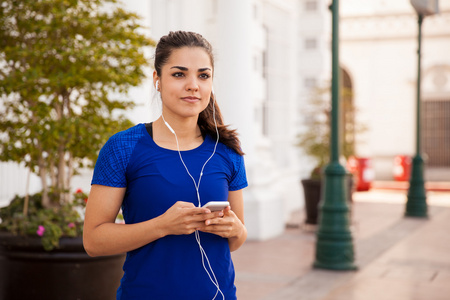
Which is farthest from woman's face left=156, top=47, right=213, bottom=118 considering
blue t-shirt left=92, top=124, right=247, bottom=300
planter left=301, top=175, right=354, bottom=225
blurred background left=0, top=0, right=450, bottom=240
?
planter left=301, top=175, right=354, bottom=225

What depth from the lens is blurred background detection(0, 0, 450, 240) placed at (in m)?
9.47

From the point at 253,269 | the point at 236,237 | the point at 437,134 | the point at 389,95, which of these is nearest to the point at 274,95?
the point at 253,269

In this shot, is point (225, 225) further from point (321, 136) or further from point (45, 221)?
point (321, 136)

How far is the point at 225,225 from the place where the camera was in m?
2.15

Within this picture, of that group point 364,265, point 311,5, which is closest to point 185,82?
point 364,265

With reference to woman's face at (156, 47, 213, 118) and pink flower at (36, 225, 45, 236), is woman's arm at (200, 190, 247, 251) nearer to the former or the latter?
woman's face at (156, 47, 213, 118)

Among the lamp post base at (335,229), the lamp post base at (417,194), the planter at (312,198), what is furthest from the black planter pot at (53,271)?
the lamp post base at (417,194)

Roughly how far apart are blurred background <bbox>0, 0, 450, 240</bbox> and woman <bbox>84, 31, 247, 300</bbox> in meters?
0.35

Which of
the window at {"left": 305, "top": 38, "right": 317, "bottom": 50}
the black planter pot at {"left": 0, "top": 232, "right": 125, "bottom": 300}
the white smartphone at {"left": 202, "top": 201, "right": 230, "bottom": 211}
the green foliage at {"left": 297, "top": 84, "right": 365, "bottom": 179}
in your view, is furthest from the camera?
the window at {"left": 305, "top": 38, "right": 317, "bottom": 50}

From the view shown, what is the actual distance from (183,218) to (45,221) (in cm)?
244

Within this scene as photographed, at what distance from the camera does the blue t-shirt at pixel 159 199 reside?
2.15 m

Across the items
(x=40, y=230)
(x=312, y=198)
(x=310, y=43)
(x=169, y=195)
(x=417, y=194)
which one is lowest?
(x=417, y=194)

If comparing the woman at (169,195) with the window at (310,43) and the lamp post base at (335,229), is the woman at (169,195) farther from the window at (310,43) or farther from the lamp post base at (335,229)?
the window at (310,43)

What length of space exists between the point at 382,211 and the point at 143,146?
12.5 metres
